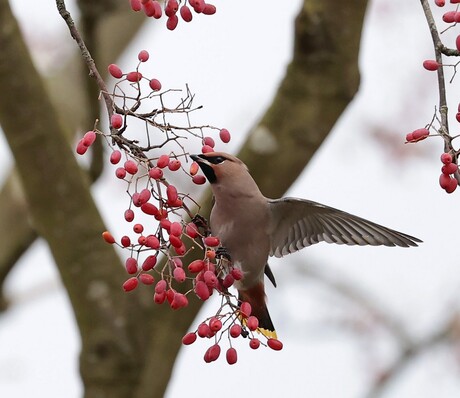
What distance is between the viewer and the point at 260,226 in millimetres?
2879

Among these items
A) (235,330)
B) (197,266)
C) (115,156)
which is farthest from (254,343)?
(115,156)

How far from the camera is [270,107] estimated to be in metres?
3.69

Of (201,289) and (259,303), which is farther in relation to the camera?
(259,303)

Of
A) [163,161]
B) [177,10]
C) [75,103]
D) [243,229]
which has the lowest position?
[75,103]

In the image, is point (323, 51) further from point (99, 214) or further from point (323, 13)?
point (99, 214)

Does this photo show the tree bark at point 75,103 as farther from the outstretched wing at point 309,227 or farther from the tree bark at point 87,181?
the outstretched wing at point 309,227

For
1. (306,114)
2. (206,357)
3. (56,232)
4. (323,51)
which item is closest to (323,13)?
(323,51)

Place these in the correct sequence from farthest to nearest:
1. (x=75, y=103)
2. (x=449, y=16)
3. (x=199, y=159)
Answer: (x=75, y=103) → (x=199, y=159) → (x=449, y=16)

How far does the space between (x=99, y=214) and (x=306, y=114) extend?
962 millimetres

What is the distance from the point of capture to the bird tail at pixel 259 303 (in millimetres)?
3037

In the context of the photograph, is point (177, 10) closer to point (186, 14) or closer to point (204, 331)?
point (186, 14)

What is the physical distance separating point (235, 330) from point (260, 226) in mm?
830

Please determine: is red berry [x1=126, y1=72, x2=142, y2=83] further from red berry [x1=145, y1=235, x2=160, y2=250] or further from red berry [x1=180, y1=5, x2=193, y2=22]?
red berry [x1=145, y1=235, x2=160, y2=250]

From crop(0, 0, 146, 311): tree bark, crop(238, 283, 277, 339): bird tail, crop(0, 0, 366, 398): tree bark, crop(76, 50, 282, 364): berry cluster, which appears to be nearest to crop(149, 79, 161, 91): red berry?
crop(76, 50, 282, 364): berry cluster
